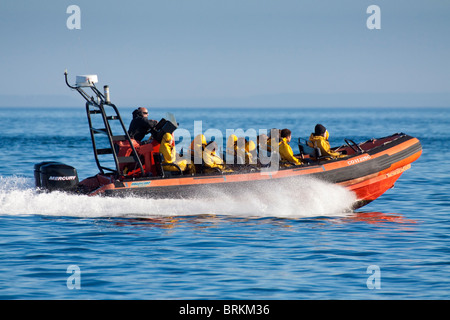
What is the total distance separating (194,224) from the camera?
1128 cm

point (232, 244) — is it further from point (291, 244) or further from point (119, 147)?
point (119, 147)

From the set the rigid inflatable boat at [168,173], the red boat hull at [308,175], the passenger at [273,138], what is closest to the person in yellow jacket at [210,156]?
the rigid inflatable boat at [168,173]

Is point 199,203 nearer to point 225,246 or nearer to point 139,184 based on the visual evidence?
point 139,184

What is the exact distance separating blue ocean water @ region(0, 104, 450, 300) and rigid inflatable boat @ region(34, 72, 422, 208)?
0.19m

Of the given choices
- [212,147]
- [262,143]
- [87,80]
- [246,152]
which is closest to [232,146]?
[246,152]

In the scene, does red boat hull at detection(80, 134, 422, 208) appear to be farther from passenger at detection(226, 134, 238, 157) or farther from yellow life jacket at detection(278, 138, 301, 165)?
passenger at detection(226, 134, 238, 157)

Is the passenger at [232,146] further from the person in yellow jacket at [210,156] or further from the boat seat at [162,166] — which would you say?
the boat seat at [162,166]

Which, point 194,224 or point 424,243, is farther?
point 194,224

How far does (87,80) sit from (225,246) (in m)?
3.78

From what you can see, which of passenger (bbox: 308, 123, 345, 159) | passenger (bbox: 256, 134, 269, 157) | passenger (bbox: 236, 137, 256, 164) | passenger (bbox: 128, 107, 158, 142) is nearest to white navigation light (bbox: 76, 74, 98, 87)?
passenger (bbox: 128, 107, 158, 142)

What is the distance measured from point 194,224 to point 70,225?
2.00 meters

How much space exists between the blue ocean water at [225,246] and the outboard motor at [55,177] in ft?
0.58

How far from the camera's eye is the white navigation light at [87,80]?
11.5 m

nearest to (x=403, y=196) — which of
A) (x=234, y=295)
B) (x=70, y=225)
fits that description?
(x=70, y=225)
